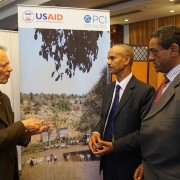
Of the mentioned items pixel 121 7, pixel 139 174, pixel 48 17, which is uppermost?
pixel 121 7

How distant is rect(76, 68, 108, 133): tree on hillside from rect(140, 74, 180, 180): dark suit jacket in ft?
4.76

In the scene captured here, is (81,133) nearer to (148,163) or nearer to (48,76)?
(48,76)

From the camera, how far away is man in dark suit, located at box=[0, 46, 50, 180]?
1.69 metres

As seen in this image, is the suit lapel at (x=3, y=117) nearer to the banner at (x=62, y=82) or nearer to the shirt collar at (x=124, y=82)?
the banner at (x=62, y=82)

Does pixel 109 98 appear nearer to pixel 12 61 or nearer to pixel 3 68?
pixel 3 68

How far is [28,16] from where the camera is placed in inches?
102

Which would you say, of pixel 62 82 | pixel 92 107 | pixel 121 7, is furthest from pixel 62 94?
pixel 121 7

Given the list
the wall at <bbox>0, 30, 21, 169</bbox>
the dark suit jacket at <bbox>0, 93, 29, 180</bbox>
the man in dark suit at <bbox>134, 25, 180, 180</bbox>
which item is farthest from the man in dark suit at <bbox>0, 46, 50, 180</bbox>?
the wall at <bbox>0, 30, 21, 169</bbox>

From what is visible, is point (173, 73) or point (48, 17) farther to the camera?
point (48, 17)

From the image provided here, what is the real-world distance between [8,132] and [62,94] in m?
1.08

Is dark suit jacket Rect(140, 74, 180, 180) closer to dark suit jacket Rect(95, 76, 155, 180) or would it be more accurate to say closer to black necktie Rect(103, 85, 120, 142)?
dark suit jacket Rect(95, 76, 155, 180)

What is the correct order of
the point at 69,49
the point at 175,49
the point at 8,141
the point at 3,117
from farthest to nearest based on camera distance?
the point at 69,49 < the point at 3,117 < the point at 8,141 < the point at 175,49

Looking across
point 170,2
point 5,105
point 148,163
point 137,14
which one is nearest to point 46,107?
point 5,105

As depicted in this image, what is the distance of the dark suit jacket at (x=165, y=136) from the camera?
1256 mm
